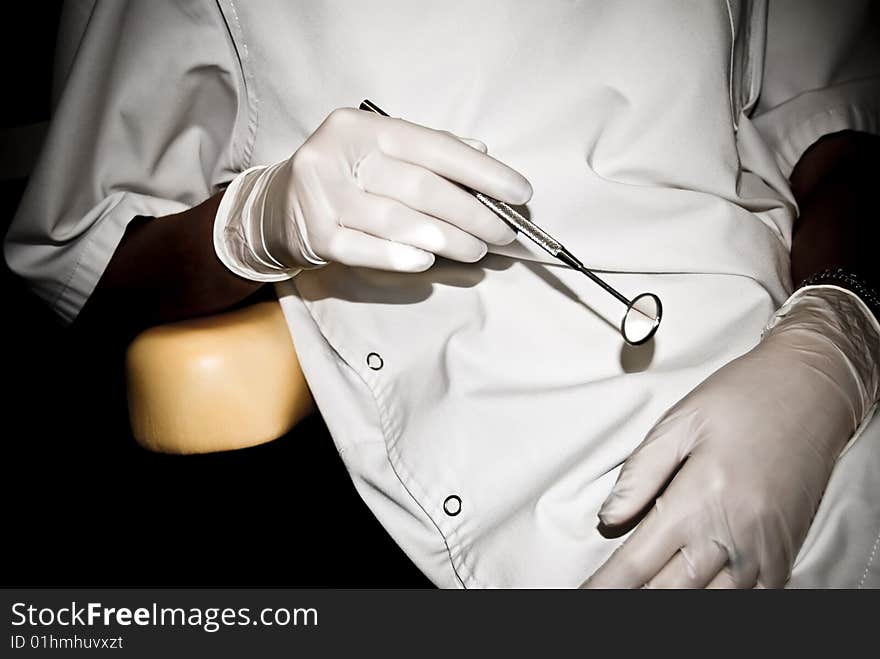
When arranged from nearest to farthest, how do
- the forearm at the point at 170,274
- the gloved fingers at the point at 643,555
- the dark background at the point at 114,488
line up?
1. the gloved fingers at the point at 643,555
2. the forearm at the point at 170,274
3. the dark background at the point at 114,488

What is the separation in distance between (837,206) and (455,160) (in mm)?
490

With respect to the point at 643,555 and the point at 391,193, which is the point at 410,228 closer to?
the point at 391,193

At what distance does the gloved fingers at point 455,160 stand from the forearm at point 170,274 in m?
0.27

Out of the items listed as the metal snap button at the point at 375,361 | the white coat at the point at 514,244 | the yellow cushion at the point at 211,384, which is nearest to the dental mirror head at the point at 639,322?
the white coat at the point at 514,244

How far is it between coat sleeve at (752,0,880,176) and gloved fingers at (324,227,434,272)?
22.4 inches

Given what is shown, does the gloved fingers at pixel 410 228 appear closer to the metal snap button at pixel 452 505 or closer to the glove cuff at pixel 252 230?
the glove cuff at pixel 252 230

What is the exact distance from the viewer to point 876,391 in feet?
2.60

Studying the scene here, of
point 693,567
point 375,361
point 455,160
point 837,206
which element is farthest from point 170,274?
point 837,206

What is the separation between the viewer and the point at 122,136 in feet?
2.96

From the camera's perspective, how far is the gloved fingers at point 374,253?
0.74 meters

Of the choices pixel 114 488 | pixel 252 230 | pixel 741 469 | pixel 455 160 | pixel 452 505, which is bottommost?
pixel 114 488

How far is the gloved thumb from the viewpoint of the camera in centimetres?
70
